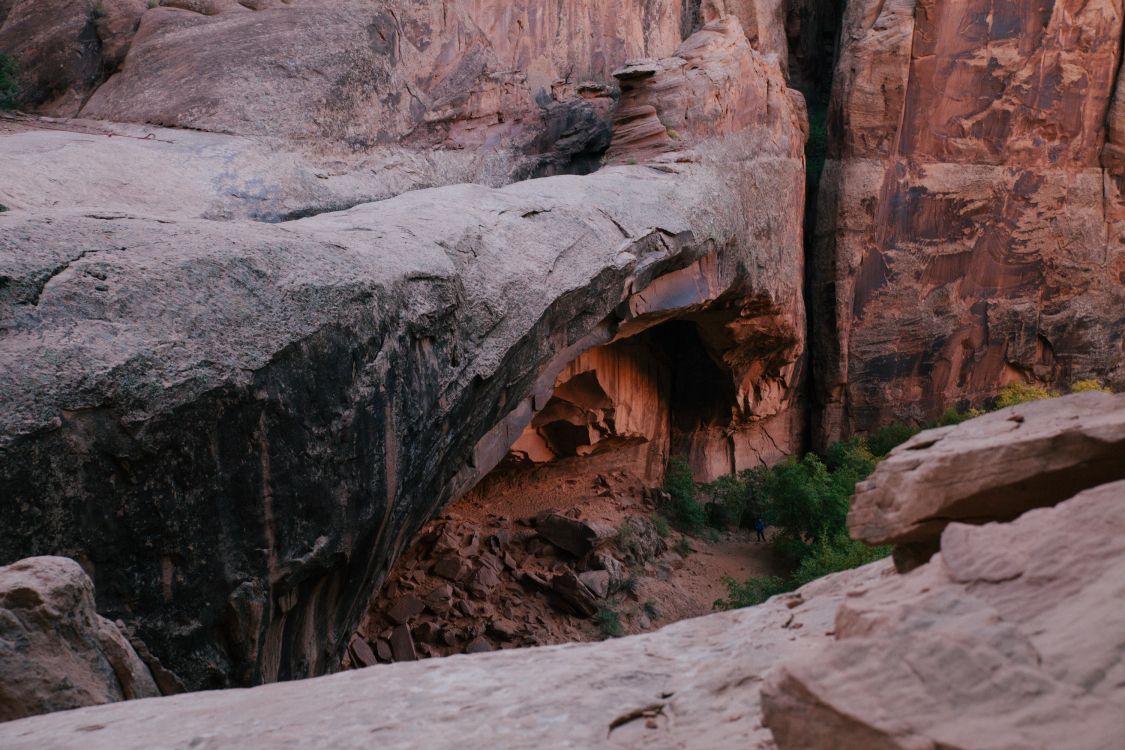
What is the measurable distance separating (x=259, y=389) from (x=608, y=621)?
21.3 ft

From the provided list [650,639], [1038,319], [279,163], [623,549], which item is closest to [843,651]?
[650,639]

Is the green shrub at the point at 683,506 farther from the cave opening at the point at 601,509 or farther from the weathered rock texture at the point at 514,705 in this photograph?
the weathered rock texture at the point at 514,705

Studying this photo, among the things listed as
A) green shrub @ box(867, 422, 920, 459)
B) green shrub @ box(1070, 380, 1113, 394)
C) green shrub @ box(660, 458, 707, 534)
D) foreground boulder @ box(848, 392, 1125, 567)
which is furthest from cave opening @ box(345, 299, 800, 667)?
foreground boulder @ box(848, 392, 1125, 567)

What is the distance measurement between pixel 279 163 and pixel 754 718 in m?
8.17

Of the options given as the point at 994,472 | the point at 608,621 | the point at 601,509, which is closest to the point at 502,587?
the point at 608,621

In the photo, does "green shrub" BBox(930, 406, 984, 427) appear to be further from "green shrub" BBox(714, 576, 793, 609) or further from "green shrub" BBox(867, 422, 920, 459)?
"green shrub" BBox(714, 576, 793, 609)

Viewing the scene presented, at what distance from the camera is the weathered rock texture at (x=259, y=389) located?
4270 mm

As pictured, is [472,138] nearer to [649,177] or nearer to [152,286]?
[649,177]

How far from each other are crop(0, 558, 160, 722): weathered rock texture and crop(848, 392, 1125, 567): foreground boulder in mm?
2891

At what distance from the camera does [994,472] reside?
8.81 ft

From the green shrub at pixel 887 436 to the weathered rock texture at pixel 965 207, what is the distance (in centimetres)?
28

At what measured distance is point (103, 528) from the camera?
4.38m

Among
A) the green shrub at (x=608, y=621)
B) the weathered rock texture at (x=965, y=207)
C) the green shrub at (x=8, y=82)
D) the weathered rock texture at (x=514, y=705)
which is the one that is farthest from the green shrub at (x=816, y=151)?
the weathered rock texture at (x=514, y=705)

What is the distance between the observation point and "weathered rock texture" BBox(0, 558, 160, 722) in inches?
132
